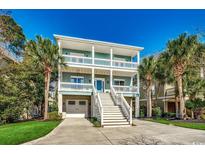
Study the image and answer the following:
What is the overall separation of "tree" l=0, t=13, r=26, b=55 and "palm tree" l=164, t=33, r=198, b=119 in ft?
51.4

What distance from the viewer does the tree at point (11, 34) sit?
14.8 meters

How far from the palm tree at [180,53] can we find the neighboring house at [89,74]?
15.5 ft

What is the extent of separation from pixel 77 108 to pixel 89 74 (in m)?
4.43

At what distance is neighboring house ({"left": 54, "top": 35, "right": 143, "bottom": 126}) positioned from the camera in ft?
53.3

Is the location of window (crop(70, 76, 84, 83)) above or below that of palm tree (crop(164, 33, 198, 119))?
below

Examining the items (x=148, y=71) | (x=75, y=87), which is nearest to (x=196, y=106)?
(x=148, y=71)

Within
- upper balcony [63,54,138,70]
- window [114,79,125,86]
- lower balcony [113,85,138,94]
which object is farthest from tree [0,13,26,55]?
lower balcony [113,85,138,94]

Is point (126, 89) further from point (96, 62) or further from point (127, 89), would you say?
point (96, 62)

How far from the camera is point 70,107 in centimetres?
1827

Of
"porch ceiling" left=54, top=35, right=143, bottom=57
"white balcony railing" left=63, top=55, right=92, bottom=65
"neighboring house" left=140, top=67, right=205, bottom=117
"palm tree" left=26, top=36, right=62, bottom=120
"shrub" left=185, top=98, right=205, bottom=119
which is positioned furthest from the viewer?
"neighboring house" left=140, top=67, right=205, bottom=117

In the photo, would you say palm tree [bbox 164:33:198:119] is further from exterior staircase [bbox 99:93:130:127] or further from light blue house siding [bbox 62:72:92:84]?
light blue house siding [bbox 62:72:92:84]

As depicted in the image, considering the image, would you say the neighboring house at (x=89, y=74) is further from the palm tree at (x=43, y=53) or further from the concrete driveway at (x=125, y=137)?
the concrete driveway at (x=125, y=137)
